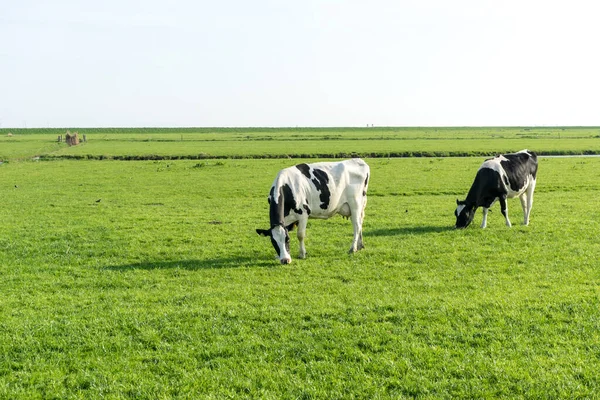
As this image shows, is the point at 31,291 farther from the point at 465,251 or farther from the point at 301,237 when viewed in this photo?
the point at 465,251

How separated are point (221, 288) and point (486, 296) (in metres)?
5.28

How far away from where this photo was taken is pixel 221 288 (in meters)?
10.9

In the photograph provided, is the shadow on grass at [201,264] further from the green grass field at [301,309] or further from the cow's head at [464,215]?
the cow's head at [464,215]

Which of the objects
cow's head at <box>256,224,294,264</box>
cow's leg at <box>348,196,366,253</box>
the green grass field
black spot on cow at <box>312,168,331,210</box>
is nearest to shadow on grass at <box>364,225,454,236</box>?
the green grass field

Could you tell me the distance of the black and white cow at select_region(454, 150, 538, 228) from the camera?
1719cm

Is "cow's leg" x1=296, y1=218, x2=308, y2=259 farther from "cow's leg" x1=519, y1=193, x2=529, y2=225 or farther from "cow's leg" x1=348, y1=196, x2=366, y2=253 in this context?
"cow's leg" x1=519, y1=193, x2=529, y2=225

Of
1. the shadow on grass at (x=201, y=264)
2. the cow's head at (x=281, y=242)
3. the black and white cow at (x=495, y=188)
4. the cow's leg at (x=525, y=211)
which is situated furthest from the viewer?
the cow's leg at (x=525, y=211)

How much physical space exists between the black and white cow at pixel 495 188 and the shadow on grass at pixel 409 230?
587mm

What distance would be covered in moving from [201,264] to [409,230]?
7.17 metres

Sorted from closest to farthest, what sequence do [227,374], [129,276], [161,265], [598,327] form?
[227,374] < [598,327] < [129,276] < [161,265]

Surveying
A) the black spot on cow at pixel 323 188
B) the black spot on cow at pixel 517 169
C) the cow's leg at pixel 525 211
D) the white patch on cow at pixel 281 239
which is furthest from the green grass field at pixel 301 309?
the black spot on cow at pixel 517 169

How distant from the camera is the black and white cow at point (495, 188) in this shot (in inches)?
677

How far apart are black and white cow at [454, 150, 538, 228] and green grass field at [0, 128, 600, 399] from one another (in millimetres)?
727

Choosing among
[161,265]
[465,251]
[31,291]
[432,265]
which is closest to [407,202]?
[465,251]
